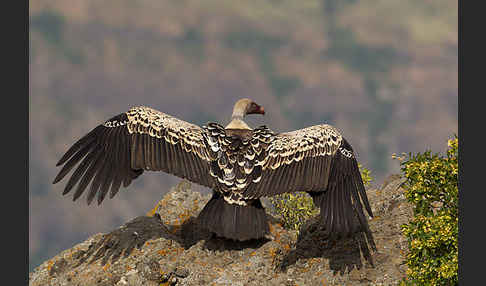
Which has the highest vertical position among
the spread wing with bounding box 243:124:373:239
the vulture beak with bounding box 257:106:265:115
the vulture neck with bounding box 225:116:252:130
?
the vulture beak with bounding box 257:106:265:115

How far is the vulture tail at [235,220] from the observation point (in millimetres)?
13453

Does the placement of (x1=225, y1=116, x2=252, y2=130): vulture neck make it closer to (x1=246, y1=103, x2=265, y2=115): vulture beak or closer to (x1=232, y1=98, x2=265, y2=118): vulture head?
(x1=232, y1=98, x2=265, y2=118): vulture head

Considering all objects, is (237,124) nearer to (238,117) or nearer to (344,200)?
(238,117)

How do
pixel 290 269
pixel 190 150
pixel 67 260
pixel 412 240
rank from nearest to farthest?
pixel 412 240 → pixel 290 269 → pixel 190 150 → pixel 67 260

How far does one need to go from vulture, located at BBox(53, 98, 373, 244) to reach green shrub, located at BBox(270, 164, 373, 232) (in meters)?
2.24

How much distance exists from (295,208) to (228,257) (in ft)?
11.5

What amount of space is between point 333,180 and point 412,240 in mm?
2794

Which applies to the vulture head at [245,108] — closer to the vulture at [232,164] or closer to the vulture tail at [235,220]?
the vulture at [232,164]

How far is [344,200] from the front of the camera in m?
13.7

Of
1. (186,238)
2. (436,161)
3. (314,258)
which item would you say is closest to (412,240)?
(436,161)

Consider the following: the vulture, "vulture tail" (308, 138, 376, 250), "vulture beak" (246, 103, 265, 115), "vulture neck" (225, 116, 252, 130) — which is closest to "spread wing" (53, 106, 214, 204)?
the vulture

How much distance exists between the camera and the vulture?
13.6m

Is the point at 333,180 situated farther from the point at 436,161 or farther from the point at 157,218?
the point at 157,218

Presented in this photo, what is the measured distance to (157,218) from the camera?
15.7m
